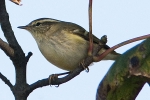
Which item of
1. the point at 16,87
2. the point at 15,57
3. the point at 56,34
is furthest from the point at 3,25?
the point at 56,34

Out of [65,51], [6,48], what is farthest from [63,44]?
[6,48]

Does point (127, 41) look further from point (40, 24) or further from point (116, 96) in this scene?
point (40, 24)

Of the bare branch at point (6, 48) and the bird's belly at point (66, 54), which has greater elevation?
the bare branch at point (6, 48)

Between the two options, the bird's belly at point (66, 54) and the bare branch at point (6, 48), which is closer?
the bare branch at point (6, 48)

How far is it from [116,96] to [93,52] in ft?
0.92

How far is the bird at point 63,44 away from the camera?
→ 392cm

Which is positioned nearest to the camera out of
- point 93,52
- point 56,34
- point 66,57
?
point 93,52

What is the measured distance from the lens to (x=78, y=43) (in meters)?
4.04

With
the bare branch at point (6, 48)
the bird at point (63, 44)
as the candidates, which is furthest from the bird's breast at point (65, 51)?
the bare branch at point (6, 48)

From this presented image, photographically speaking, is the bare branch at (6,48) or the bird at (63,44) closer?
the bare branch at (6,48)

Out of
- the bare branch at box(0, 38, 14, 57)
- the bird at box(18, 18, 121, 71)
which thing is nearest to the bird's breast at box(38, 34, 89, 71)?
the bird at box(18, 18, 121, 71)

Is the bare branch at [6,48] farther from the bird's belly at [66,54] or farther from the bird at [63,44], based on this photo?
the bird's belly at [66,54]

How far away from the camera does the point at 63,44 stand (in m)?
4.13

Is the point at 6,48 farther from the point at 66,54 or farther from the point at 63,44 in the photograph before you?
the point at 63,44
